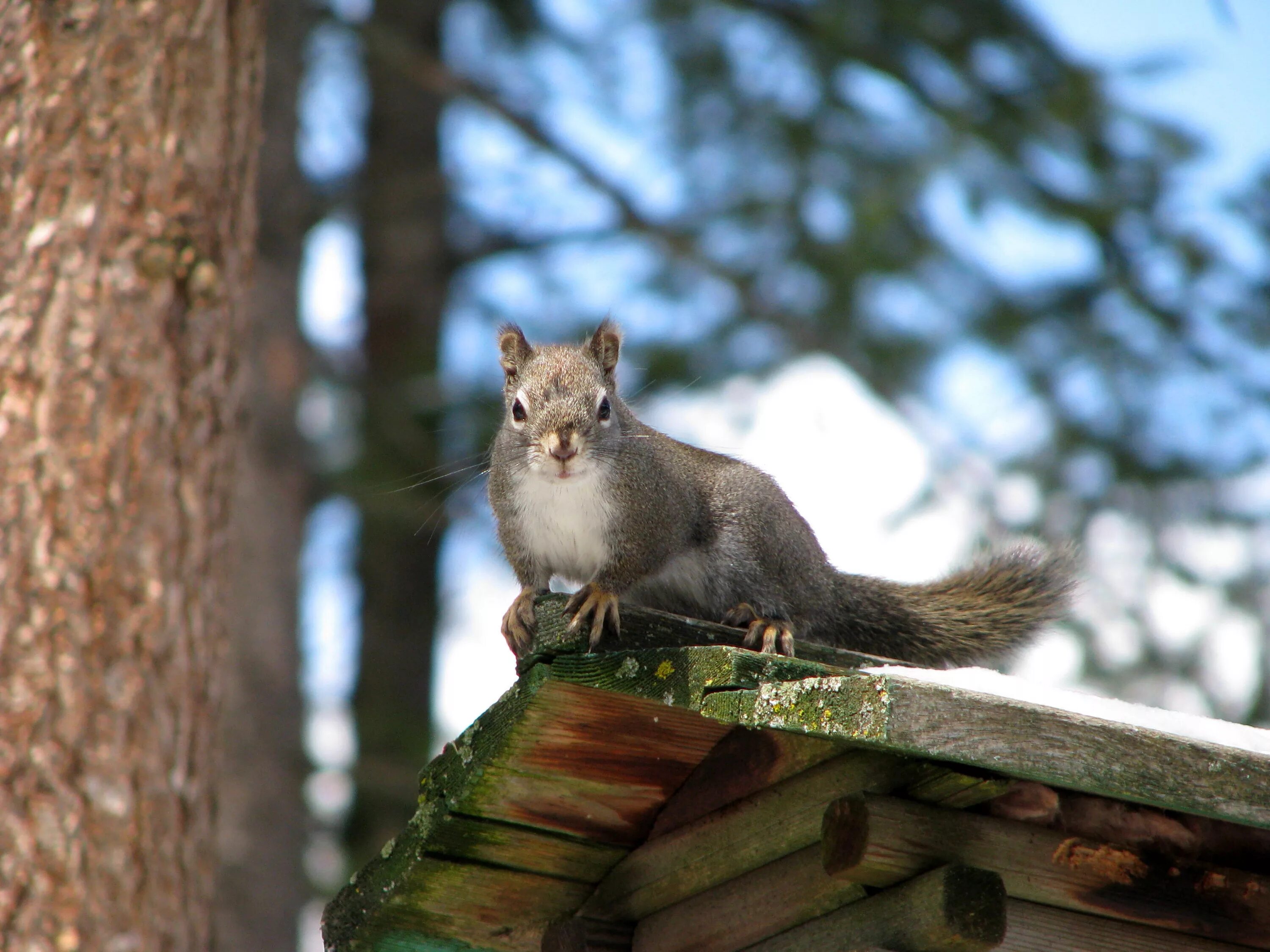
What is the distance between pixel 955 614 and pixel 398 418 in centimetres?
384

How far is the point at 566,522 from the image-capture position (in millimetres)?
2369

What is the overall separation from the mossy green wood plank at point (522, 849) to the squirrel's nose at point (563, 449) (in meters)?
0.57

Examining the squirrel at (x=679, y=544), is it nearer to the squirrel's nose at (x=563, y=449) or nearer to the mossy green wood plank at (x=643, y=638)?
the squirrel's nose at (x=563, y=449)

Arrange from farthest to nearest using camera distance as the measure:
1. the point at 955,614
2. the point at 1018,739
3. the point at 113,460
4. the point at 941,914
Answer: the point at 113,460 → the point at 955,614 → the point at 941,914 → the point at 1018,739

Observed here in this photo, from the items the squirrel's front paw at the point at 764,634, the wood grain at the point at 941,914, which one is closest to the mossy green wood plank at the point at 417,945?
the squirrel's front paw at the point at 764,634

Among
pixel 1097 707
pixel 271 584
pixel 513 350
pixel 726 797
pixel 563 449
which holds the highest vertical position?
pixel 513 350

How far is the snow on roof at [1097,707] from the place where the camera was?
5.33 ft

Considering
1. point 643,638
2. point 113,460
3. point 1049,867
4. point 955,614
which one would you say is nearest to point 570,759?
point 643,638

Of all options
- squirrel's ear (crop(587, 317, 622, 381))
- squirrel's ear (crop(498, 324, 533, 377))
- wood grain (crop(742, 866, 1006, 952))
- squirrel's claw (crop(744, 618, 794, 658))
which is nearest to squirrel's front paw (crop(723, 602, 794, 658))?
squirrel's claw (crop(744, 618, 794, 658))

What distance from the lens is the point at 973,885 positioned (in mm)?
1662

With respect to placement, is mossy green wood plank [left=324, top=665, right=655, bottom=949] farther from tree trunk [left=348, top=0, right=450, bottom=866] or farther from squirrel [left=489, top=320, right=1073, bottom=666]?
tree trunk [left=348, top=0, right=450, bottom=866]

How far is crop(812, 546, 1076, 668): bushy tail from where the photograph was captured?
2.57 metres

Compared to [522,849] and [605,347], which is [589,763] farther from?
[605,347]

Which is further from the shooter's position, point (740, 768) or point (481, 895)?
point (481, 895)
